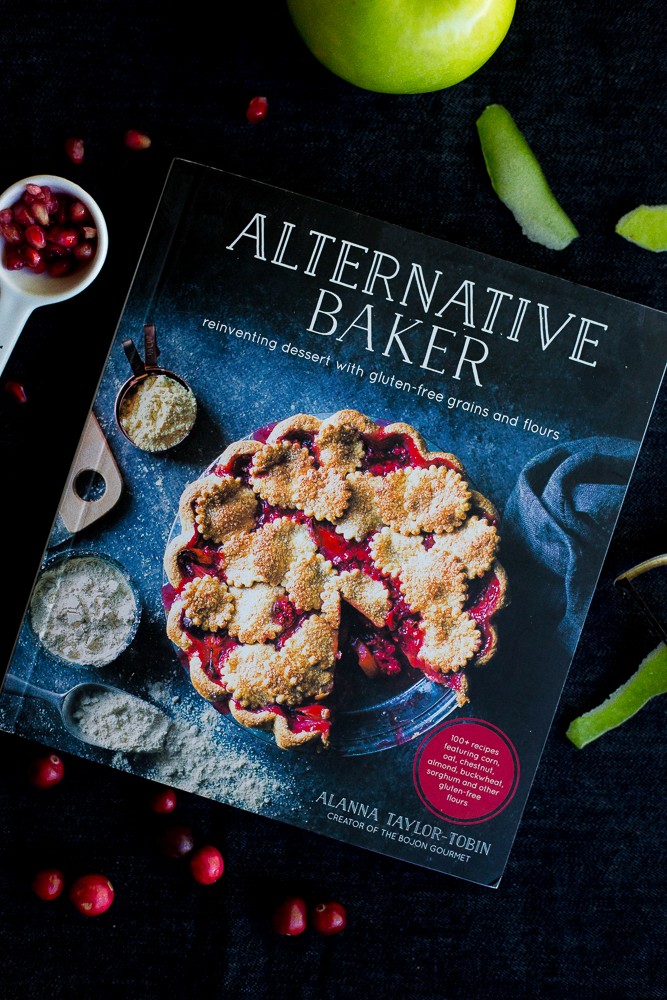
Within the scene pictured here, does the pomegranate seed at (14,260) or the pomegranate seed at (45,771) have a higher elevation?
the pomegranate seed at (14,260)

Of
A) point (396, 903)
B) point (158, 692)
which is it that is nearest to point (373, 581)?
point (158, 692)

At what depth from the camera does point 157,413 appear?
2.74 ft

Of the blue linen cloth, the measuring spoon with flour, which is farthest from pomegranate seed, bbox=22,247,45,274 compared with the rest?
the blue linen cloth

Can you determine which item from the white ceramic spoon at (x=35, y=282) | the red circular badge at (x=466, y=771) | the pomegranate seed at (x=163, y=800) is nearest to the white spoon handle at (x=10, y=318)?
the white ceramic spoon at (x=35, y=282)

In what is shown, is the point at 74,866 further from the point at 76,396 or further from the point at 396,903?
the point at 76,396

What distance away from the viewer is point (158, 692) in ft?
2.77

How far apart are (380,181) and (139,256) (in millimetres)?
281

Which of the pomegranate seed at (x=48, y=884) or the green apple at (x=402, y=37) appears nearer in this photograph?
the green apple at (x=402, y=37)

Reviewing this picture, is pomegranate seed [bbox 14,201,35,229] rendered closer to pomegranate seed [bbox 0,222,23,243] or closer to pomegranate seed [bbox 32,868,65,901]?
pomegranate seed [bbox 0,222,23,243]

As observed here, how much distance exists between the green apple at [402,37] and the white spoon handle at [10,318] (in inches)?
15.9

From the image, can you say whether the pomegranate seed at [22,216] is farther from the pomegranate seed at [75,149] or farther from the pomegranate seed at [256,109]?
the pomegranate seed at [256,109]

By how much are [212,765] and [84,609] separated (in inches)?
8.8

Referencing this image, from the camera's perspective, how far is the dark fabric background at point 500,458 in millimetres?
840

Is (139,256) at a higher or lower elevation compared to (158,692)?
higher
